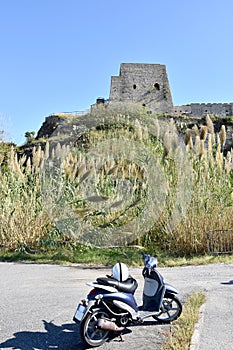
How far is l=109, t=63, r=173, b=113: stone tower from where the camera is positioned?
173 ft

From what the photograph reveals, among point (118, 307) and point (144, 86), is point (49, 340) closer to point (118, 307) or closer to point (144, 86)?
point (118, 307)

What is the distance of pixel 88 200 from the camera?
720 cm

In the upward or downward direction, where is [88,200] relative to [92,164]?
downward

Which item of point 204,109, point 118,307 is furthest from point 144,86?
point 118,307

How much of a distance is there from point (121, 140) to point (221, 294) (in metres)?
4.58

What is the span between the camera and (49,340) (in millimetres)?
2967

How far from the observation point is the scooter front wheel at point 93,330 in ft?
9.23

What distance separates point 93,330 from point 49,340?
0.33m

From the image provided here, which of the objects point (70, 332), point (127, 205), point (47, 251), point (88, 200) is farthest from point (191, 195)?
point (70, 332)

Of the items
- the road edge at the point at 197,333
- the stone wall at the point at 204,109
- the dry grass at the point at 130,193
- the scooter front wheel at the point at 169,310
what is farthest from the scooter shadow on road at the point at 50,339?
the stone wall at the point at 204,109

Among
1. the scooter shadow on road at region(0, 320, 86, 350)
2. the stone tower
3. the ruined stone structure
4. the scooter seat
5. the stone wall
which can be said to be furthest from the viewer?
the stone tower

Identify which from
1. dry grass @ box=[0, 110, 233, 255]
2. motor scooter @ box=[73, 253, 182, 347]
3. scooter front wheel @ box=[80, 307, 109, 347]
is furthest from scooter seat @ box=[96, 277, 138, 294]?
dry grass @ box=[0, 110, 233, 255]

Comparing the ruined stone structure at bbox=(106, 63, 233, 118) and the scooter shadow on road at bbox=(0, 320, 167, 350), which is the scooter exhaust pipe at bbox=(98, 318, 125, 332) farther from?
the ruined stone structure at bbox=(106, 63, 233, 118)

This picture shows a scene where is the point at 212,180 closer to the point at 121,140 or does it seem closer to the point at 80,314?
the point at 121,140
